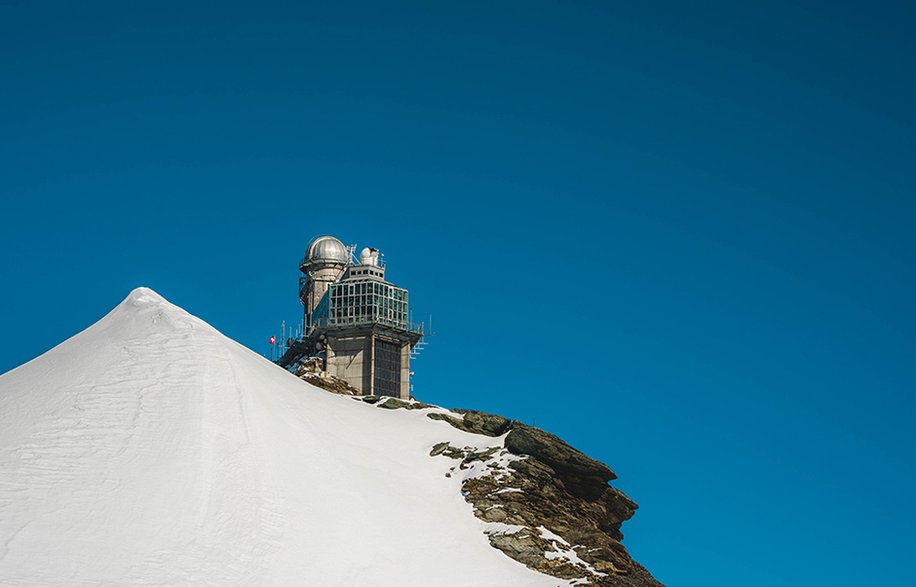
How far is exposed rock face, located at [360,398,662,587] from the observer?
6531 centimetres

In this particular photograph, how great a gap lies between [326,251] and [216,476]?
2604 inches

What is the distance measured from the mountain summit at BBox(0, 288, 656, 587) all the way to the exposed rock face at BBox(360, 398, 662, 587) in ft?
1.17

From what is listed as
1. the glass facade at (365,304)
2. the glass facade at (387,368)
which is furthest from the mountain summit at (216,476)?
the glass facade at (365,304)

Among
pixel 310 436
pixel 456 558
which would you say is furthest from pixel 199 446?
pixel 456 558

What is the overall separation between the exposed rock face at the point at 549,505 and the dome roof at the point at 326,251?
54565 mm

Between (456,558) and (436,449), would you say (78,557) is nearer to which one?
(456,558)

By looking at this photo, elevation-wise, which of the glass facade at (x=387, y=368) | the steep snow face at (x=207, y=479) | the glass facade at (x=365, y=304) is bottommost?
the steep snow face at (x=207, y=479)

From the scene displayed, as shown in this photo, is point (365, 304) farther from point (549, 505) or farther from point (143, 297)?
point (549, 505)

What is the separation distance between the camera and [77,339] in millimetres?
82750

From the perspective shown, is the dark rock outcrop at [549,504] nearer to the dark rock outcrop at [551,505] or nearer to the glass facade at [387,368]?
the dark rock outcrop at [551,505]

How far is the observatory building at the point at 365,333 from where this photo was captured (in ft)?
387

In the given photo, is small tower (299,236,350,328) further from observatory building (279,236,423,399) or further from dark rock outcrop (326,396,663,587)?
dark rock outcrop (326,396,663,587)

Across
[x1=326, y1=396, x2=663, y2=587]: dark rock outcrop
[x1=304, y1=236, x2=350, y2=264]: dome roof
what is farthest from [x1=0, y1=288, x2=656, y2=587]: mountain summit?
[x1=304, y1=236, x2=350, y2=264]: dome roof

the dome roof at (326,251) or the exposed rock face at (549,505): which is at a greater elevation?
the dome roof at (326,251)
